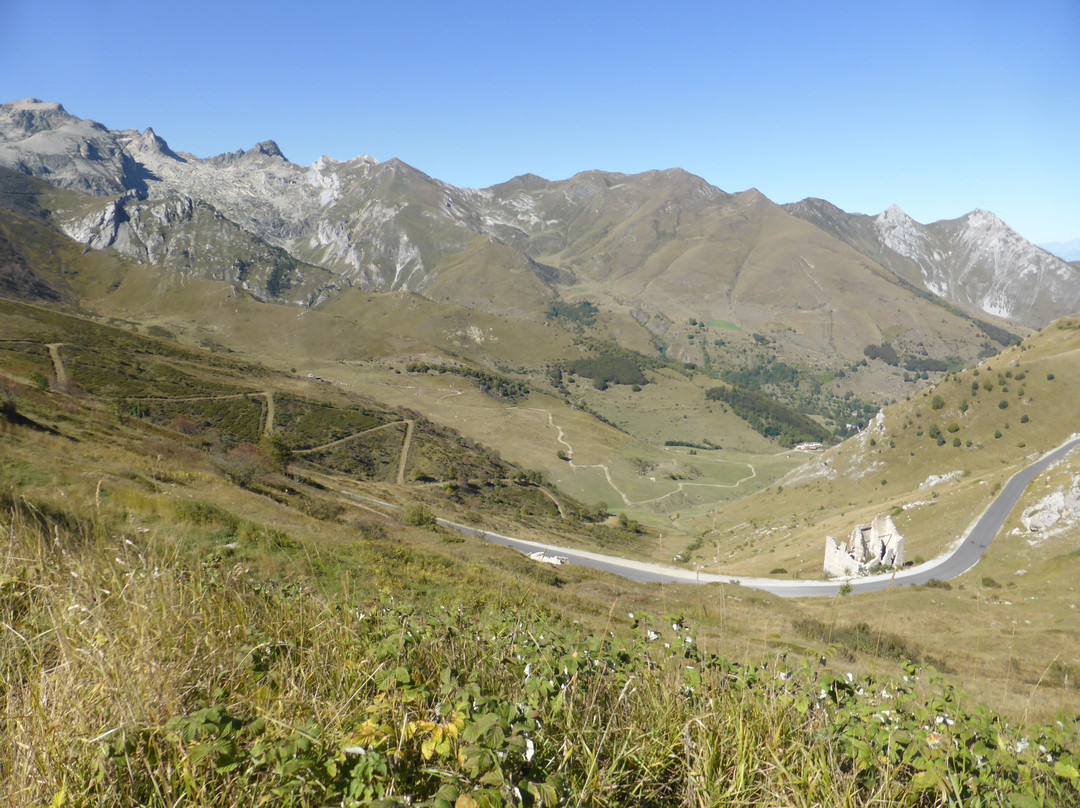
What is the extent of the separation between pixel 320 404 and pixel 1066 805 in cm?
11272

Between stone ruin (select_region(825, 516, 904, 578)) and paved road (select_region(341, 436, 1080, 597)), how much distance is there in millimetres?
2145

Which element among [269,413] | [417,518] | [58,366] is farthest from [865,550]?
[58,366]

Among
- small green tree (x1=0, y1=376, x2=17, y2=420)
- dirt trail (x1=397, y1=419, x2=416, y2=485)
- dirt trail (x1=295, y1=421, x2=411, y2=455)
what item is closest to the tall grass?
small green tree (x1=0, y1=376, x2=17, y2=420)

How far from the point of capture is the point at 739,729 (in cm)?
349

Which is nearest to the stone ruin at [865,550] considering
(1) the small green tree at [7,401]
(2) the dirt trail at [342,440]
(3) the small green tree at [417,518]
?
(3) the small green tree at [417,518]

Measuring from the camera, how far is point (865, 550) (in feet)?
185

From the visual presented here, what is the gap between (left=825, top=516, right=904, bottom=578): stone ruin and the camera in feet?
179

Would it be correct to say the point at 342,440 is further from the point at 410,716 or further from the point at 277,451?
the point at 410,716

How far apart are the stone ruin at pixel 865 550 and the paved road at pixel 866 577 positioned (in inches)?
84.4

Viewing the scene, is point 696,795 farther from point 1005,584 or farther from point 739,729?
point 1005,584

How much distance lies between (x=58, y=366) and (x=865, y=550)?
105 m

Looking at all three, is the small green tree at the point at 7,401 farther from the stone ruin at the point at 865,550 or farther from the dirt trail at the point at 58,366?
the stone ruin at the point at 865,550

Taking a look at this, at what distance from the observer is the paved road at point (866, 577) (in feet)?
161

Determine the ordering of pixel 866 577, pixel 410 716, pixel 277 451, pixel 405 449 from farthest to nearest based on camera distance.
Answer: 1. pixel 405 449
2. pixel 277 451
3. pixel 866 577
4. pixel 410 716
